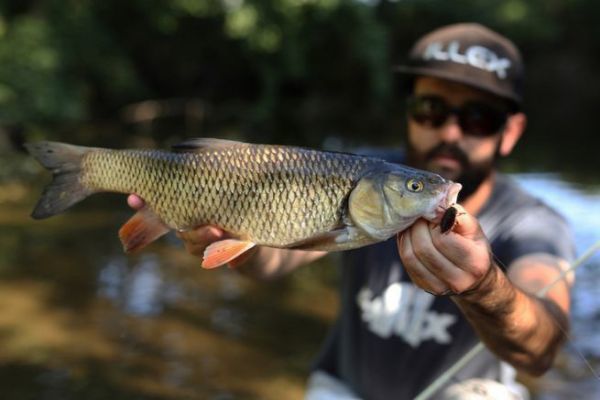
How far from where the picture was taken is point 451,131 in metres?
2.89

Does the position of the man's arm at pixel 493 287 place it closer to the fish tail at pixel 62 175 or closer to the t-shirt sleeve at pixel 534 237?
the t-shirt sleeve at pixel 534 237

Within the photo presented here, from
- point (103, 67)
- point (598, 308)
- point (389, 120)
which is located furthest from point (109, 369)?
point (389, 120)

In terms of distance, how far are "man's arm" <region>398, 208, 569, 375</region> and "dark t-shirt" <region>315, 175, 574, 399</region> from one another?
0.53 feet

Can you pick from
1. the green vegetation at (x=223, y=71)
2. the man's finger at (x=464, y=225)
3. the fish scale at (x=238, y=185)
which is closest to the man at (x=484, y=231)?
the fish scale at (x=238, y=185)

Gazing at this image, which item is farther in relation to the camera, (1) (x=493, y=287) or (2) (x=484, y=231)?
(2) (x=484, y=231)

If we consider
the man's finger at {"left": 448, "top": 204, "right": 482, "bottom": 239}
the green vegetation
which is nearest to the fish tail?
the man's finger at {"left": 448, "top": 204, "right": 482, "bottom": 239}

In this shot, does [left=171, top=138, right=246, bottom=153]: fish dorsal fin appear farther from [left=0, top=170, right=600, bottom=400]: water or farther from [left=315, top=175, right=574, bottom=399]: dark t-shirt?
[left=0, top=170, right=600, bottom=400]: water

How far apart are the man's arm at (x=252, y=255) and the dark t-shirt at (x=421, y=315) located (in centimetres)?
32

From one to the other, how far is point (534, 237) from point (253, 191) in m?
1.34

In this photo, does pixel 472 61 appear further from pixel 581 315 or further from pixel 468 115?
pixel 581 315

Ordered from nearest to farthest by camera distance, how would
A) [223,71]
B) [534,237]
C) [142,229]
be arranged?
[142,229] → [534,237] → [223,71]

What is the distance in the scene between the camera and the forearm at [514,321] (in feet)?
6.53

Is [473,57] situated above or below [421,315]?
above

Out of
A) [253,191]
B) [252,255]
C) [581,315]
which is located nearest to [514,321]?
[253,191]
